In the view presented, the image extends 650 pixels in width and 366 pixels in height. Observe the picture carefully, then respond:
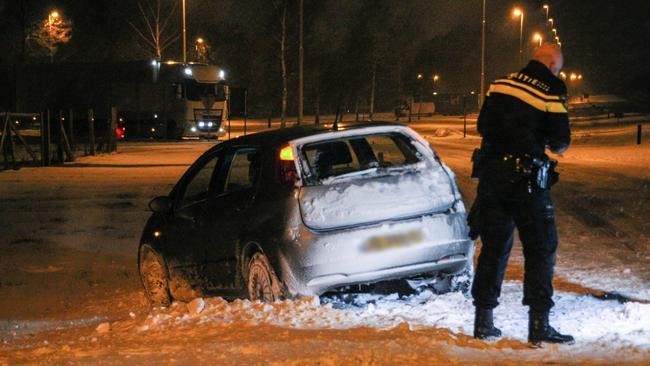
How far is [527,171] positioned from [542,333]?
3.27ft

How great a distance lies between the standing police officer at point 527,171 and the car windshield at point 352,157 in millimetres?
1594

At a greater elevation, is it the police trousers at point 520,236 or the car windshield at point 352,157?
the car windshield at point 352,157

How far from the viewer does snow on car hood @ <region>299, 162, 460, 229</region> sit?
6.16 meters

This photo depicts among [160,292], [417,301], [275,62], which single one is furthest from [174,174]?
[275,62]

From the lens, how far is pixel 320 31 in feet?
203

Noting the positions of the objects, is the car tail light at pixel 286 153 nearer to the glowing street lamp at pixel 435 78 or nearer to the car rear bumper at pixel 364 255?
the car rear bumper at pixel 364 255

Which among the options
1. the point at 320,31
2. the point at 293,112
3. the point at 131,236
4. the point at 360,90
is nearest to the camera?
the point at 131,236

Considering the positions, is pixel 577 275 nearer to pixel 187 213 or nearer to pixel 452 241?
pixel 452 241

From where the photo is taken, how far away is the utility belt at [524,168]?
475cm

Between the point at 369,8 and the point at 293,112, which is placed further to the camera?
the point at 293,112

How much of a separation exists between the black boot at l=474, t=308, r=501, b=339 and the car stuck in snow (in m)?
1.23

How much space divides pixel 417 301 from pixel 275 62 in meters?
56.7

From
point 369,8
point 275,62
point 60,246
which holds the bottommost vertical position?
point 60,246

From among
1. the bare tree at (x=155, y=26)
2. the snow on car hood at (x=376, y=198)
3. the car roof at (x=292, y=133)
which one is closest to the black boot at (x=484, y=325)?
the snow on car hood at (x=376, y=198)
